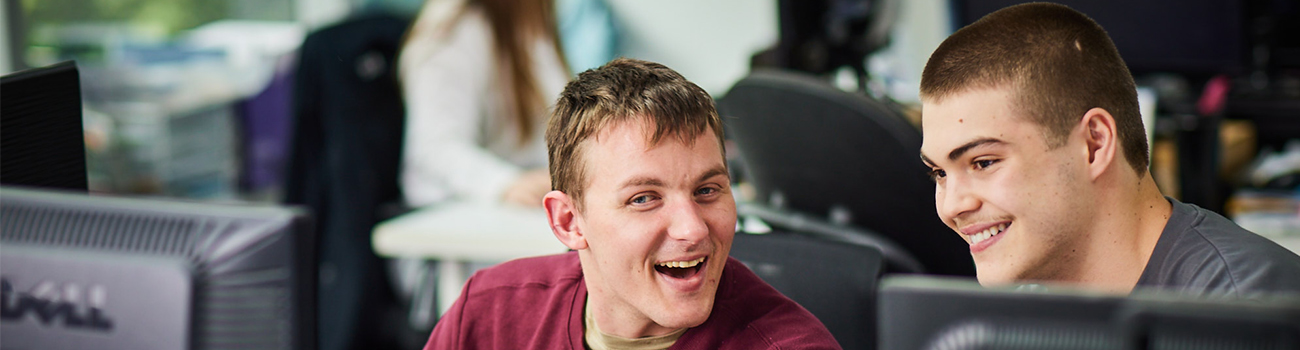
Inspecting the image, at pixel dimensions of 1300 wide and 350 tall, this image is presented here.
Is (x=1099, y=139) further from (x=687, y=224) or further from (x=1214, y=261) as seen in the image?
(x=687, y=224)

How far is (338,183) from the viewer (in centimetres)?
248

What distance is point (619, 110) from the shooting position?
106 cm

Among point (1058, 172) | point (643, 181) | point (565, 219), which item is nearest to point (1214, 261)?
point (1058, 172)

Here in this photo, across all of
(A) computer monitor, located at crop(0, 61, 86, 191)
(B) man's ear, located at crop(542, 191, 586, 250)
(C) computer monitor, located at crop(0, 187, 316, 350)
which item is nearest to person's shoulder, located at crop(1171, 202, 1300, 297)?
(B) man's ear, located at crop(542, 191, 586, 250)

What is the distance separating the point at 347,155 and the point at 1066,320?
2.13 m

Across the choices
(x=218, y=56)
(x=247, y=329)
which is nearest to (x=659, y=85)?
(x=247, y=329)

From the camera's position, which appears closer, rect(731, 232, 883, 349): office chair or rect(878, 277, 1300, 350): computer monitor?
rect(878, 277, 1300, 350): computer monitor

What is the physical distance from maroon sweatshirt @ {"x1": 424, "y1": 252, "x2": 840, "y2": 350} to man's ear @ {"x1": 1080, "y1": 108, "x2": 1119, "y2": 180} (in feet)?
1.01

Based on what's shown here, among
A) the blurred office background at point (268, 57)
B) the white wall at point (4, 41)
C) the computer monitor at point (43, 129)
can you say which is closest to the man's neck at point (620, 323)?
the computer monitor at point (43, 129)

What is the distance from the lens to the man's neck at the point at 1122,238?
103cm

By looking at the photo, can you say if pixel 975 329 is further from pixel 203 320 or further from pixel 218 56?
pixel 218 56

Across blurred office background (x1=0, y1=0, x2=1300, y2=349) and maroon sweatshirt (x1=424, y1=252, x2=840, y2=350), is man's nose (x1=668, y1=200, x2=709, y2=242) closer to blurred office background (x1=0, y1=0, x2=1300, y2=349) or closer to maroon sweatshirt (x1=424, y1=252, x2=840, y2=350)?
maroon sweatshirt (x1=424, y1=252, x2=840, y2=350)

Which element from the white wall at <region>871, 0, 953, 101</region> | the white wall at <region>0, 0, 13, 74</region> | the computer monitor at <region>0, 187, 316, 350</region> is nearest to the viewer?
the computer monitor at <region>0, 187, 316, 350</region>

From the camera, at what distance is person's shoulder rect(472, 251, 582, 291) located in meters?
1.24
